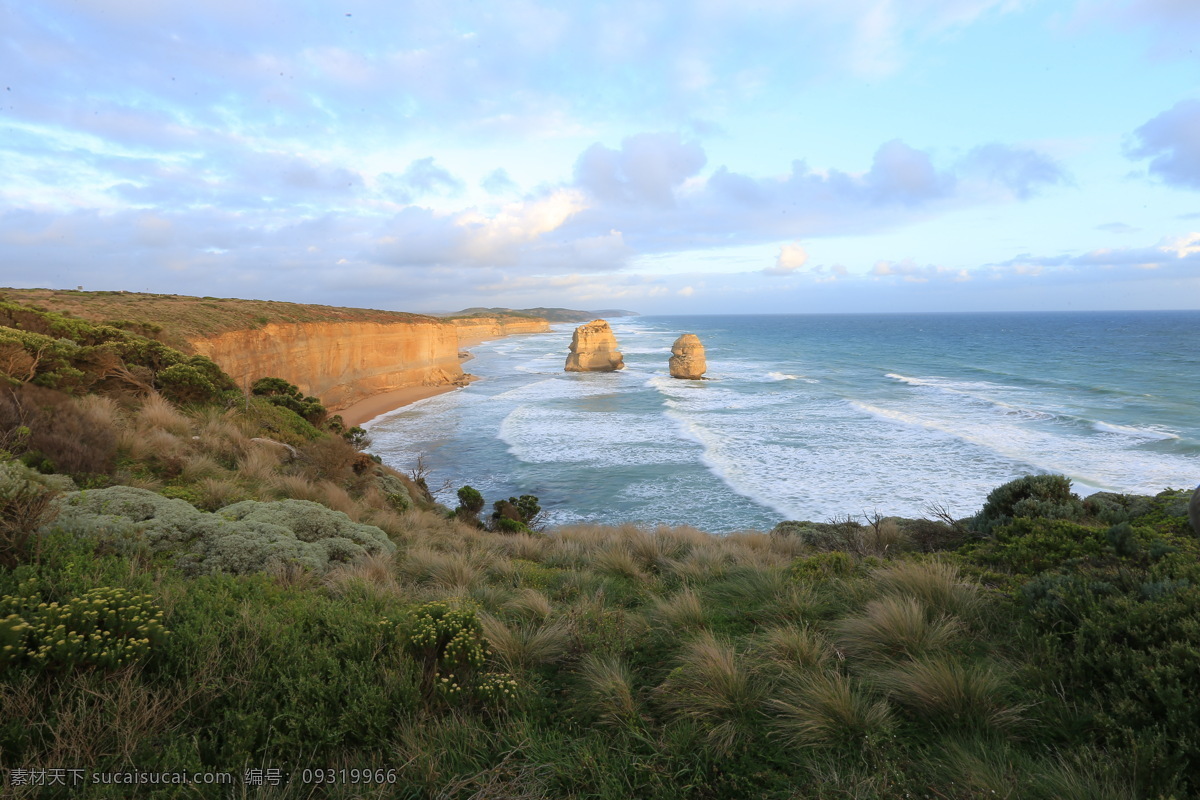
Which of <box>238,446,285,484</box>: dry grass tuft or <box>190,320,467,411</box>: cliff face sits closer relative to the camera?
<box>238,446,285,484</box>: dry grass tuft

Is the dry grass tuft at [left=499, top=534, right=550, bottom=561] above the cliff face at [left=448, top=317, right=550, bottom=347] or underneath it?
underneath

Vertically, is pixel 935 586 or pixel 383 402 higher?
pixel 935 586

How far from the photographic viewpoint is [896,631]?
3.87m

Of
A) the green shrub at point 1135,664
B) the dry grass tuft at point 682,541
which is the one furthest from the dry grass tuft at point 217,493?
the green shrub at point 1135,664

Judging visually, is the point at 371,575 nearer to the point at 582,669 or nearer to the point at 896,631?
the point at 582,669

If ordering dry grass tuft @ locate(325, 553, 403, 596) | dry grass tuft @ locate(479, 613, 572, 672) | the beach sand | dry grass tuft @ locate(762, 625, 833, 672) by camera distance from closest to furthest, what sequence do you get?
dry grass tuft @ locate(762, 625, 833, 672) → dry grass tuft @ locate(479, 613, 572, 672) → dry grass tuft @ locate(325, 553, 403, 596) → the beach sand

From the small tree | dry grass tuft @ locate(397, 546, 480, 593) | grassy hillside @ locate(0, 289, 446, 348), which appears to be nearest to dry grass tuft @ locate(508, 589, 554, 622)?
dry grass tuft @ locate(397, 546, 480, 593)

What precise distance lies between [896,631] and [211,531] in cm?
631

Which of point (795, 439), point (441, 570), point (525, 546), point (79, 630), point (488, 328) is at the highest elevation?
point (488, 328)

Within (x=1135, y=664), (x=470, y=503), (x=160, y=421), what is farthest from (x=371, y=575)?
(x=470, y=503)

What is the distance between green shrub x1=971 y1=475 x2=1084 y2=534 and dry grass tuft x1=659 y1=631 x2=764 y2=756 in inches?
200

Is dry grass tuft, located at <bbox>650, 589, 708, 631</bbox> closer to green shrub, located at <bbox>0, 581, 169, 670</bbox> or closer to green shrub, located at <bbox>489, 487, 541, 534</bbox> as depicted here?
green shrub, located at <bbox>0, 581, 169, 670</bbox>

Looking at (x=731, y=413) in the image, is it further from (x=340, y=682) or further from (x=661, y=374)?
(x=340, y=682)

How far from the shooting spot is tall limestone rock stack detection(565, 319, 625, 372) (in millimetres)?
53500
